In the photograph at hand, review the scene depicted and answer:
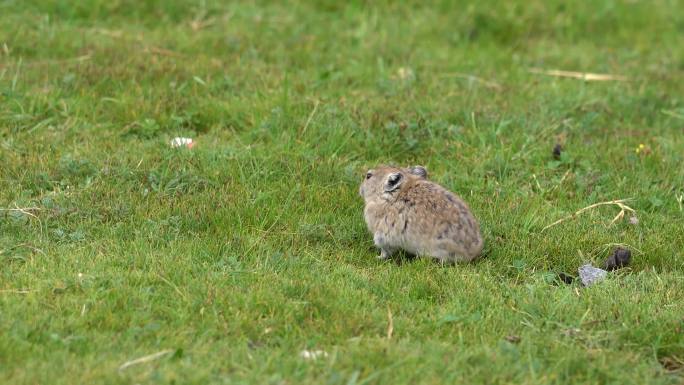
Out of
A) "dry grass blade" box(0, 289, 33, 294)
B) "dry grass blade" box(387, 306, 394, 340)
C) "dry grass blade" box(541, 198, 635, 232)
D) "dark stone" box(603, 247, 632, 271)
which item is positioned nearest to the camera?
"dry grass blade" box(387, 306, 394, 340)

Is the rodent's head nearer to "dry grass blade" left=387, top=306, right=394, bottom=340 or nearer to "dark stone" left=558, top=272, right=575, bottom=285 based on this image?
"dark stone" left=558, top=272, right=575, bottom=285

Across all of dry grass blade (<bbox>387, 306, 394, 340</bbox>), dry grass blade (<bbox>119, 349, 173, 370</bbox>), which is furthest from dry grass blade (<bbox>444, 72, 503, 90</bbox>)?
dry grass blade (<bbox>119, 349, 173, 370</bbox>)

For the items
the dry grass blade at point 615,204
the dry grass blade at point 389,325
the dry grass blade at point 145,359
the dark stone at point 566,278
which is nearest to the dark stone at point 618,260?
the dark stone at point 566,278

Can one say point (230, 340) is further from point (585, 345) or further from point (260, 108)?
point (260, 108)

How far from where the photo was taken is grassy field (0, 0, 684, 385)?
269 inches

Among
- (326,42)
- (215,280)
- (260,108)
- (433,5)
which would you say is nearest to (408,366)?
(215,280)

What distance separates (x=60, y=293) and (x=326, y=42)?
6542 mm

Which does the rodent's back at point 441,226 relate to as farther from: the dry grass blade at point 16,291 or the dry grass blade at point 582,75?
the dry grass blade at point 582,75

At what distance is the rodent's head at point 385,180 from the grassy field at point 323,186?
285 mm

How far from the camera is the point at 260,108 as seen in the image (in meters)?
10.8

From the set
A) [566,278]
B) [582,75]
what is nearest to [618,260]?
[566,278]

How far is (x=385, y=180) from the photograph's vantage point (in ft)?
29.0

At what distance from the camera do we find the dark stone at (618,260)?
8.50 m

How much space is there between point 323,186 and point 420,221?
1.45 meters
